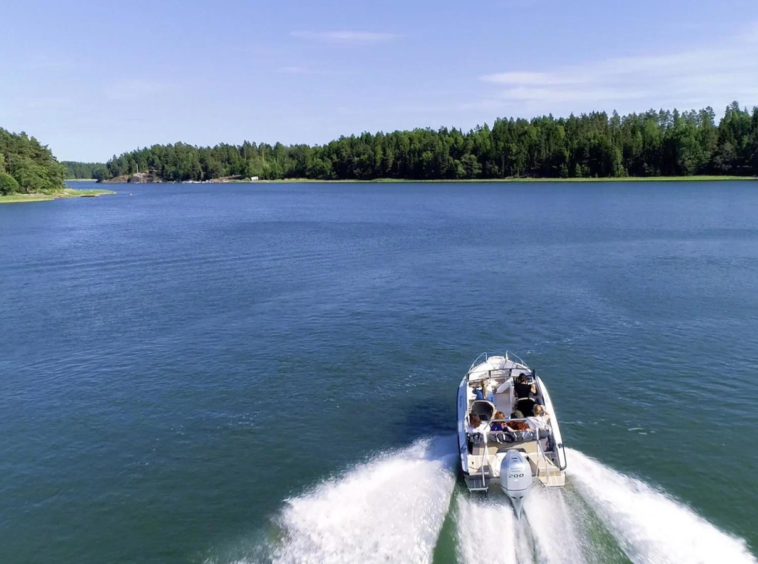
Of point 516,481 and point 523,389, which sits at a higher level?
point 523,389

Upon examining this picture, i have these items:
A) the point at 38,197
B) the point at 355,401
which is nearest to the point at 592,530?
the point at 355,401

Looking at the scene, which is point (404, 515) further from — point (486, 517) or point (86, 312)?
point (86, 312)

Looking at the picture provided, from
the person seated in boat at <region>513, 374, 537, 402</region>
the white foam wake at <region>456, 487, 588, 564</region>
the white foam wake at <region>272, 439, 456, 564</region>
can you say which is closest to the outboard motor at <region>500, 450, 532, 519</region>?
the white foam wake at <region>456, 487, 588, 564</region>

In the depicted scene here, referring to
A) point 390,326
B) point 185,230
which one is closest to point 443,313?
point 390,326

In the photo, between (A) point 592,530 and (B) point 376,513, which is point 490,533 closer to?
(A) point 592,530

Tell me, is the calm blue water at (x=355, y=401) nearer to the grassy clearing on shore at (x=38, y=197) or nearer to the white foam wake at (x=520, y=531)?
the white foam wake at (x=520, y=531)
